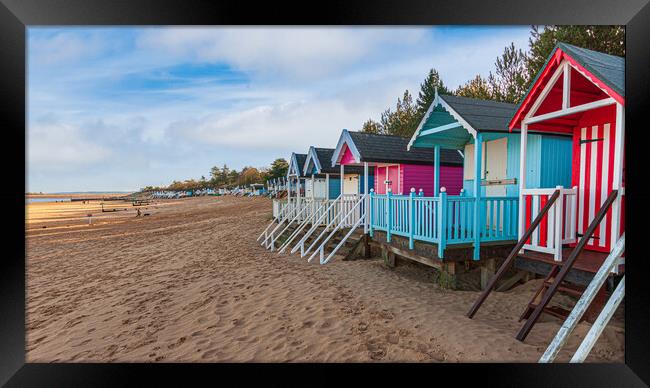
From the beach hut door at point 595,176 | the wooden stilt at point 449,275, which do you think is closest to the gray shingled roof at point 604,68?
the beach hut door at point 595,176

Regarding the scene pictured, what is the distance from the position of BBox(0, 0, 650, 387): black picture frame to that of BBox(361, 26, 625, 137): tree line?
2037mm

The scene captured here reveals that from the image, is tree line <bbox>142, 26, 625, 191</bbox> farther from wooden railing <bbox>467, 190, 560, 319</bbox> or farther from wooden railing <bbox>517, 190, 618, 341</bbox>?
wooden railing <bbox>517, 190, 618, 341</bbox>

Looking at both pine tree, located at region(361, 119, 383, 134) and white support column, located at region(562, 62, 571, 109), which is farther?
pine tree, located at region(361, 119, 383, 134)

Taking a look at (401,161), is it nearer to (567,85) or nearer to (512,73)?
(567,85)

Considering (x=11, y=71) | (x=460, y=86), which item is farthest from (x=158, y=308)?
(x=460, y=86)

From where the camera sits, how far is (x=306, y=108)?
31.0 ft

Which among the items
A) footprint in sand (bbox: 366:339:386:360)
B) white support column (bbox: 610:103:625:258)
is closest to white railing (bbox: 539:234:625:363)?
white support column (bbox: 610:103:625:258)

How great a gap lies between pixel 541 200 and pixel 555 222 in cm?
60

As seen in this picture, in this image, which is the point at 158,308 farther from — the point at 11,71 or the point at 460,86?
the point at 460,86

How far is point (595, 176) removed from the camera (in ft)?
14.0

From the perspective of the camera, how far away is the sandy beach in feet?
10.4
